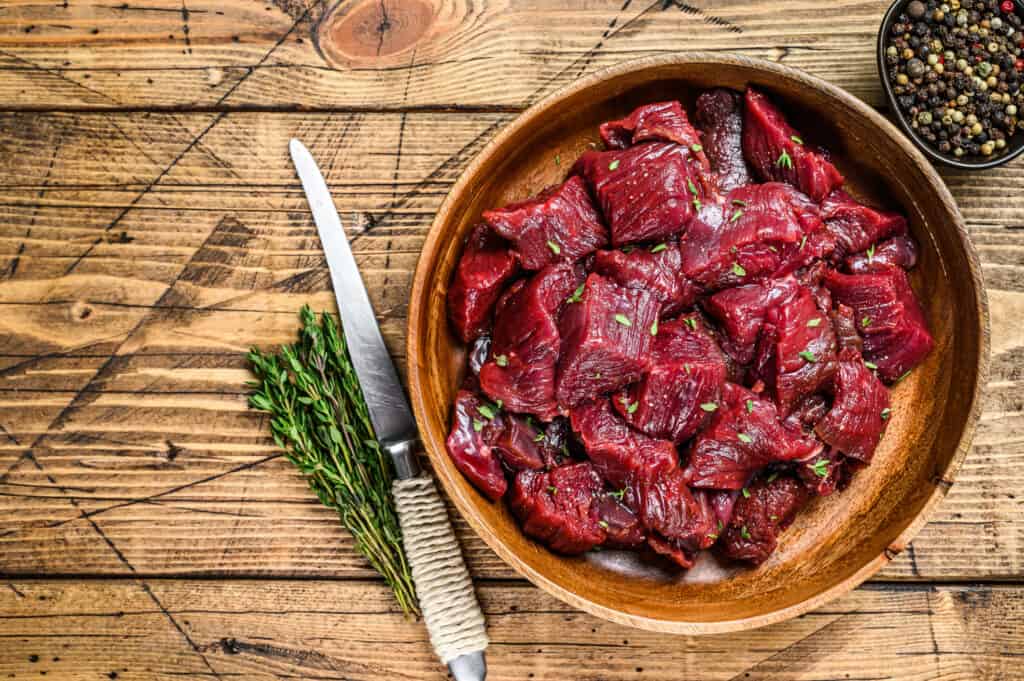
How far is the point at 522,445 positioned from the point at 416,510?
0.58 metres

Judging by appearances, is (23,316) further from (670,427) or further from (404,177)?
(670,427)

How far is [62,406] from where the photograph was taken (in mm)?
3166

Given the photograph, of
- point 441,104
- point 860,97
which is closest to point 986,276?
point 860,97

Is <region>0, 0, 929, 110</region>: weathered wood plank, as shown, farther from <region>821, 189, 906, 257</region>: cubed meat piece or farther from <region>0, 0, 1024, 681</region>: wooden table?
<region>821, 189, 906, 257</region>: cubed meat piece

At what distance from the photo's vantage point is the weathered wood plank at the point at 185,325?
3.05 metres

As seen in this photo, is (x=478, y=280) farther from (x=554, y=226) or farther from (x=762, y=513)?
(x=762, y=513)

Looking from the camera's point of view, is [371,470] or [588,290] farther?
[371,470]

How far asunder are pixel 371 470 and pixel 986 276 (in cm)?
253

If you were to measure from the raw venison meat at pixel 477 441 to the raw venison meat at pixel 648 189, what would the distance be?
727 mm

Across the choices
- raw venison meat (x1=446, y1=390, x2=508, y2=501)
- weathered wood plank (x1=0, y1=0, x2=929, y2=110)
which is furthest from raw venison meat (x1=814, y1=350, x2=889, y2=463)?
weathered wood plank (x1=0, y1=0, x2=929, y2=110)

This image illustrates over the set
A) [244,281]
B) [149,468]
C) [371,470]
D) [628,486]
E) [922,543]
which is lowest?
[922,543]

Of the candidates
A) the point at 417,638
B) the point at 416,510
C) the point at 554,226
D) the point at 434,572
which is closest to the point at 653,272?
the point at 554,226

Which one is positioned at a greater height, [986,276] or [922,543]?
[986,276]

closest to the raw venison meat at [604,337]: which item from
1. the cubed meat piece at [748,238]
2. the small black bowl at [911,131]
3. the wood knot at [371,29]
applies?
the cubed meat piece at [748,238]
